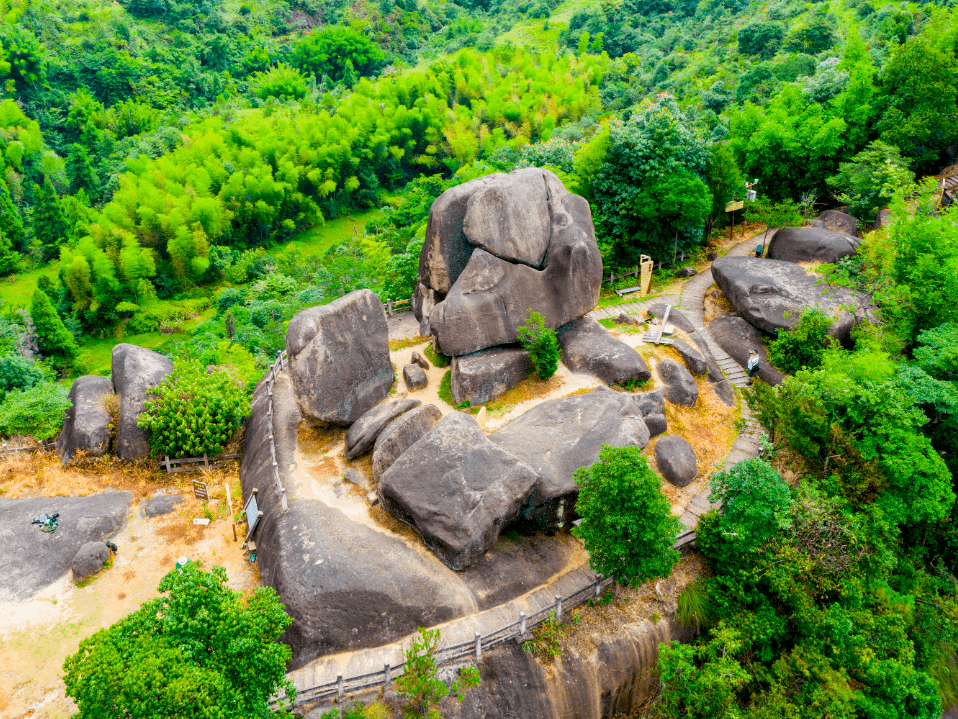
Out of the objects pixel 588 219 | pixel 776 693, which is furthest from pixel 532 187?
pixel 776 693

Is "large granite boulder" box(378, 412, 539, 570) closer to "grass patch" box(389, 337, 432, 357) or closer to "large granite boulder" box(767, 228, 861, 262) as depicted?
"grass patch" box(389, 337, 432, 357)

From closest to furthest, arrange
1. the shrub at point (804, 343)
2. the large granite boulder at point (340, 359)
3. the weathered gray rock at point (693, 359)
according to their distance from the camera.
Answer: the large granite boulder at point (340, 359) → the shrub at point (804, 343) → the weathered gray rock at point (693, 359)

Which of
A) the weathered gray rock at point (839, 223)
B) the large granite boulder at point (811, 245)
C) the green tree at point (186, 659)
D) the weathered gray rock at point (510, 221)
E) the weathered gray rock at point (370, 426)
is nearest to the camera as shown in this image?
the green tree at point (186, 659)

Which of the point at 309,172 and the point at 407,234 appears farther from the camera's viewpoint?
the point at 309,172

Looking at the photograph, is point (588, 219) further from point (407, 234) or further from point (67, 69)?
point (67, 69)

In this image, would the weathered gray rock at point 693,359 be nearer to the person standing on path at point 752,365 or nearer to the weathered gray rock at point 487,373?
the person standing on path at point 752,365

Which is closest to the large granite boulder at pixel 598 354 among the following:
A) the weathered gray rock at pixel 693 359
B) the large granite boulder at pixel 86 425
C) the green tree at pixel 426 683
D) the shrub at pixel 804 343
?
the weathered gray rock at pixel 693 359

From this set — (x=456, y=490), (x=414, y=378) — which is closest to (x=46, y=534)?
(x=414, y=378)
